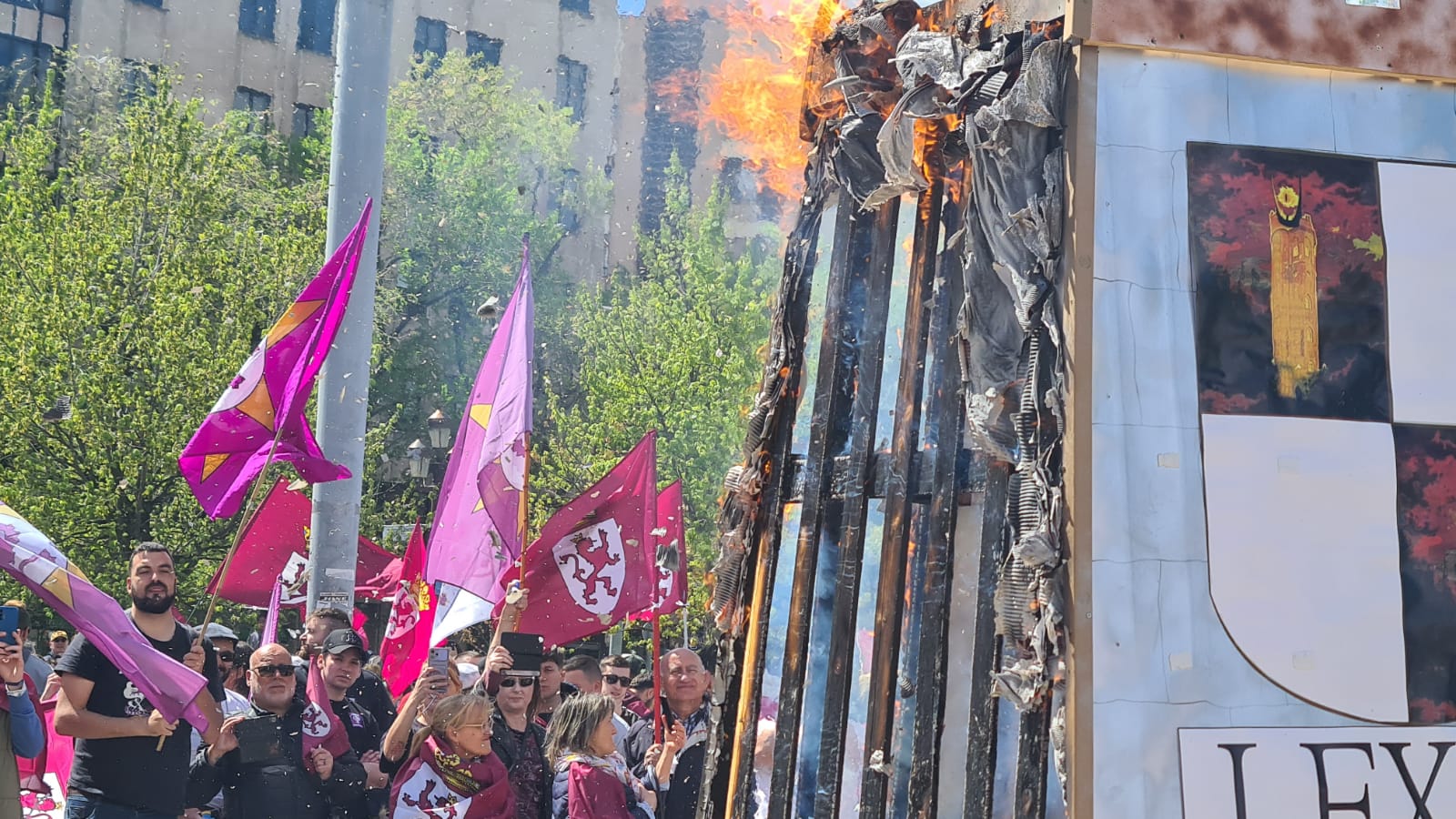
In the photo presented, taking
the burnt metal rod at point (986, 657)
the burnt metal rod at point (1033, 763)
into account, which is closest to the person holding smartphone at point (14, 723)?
the burnt metal rod at point (986, 657)

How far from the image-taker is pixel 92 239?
21703mm

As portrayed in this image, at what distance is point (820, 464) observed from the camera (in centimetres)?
498

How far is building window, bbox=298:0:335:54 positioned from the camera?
43312mm

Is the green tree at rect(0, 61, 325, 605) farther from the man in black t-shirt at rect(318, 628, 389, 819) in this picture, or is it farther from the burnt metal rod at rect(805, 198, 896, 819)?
the burnt metal rod at rect(805, 198, 896, 819)

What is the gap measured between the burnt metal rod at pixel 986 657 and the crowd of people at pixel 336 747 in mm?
2220

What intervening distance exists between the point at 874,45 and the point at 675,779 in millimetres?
3720

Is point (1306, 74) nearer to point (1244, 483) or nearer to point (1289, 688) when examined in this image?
point (1244, 483)

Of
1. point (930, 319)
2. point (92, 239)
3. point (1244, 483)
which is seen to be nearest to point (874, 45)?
point (930, 319)

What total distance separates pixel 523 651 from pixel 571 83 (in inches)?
1550

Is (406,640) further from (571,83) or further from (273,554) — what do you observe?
(571,83)

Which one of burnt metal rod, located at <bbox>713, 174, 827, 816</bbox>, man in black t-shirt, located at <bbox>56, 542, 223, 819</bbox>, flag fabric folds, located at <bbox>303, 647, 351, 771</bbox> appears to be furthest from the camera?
flag fabric folds, located at <bbox>303, 647, 351, 771</bbox>

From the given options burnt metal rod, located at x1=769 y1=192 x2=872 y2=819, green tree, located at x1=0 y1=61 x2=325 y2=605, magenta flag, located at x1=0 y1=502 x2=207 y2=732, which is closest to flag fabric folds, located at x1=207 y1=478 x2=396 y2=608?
magenta flag, located at x1=0 y1=502 x2=207 y2=732

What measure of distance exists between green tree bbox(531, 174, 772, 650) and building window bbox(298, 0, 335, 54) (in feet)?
58.4

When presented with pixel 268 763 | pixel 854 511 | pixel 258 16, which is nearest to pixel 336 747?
pixel 268 763
